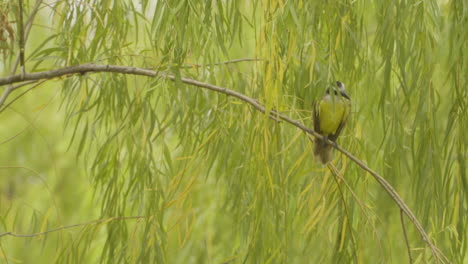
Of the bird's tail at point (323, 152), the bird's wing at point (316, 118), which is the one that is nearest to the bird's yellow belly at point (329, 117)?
the bird's wing at point (316, 118)

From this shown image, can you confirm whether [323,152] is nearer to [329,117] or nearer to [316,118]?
[316,118]

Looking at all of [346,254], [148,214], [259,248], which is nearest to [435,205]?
[346,254]

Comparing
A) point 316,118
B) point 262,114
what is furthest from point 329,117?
point 262,114

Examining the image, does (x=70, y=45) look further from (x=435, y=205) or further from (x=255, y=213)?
(x=435, y=205)

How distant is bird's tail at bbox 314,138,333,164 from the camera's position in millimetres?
2535

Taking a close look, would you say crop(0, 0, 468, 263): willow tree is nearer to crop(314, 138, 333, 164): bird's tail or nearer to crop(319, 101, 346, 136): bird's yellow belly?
crop(314, 138, 333, 164): bird's tail

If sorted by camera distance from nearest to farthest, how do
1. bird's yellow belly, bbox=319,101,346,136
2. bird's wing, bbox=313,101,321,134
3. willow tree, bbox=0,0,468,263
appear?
willow tree, bbox=0,0,468,263
bird's wing, bbox=313,101,321,134
bird's yellow belly, bbox=319,101,346,136

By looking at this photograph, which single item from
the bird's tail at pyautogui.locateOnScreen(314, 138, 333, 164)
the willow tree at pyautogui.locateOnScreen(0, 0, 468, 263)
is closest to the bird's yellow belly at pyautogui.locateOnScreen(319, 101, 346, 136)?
the bird's tail at pyautogui.locateOnScreen(314, 138, 333, 164)

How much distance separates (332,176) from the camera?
2.15 m

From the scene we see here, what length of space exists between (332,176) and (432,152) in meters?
0.30

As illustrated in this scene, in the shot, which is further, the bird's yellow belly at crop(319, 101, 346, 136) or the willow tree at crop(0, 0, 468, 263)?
the bird's yellow belly at crop(319, 101, 346, 136)

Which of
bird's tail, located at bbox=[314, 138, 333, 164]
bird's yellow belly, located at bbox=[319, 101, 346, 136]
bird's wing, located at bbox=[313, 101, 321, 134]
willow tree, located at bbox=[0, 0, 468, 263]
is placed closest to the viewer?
willow tree, located at bbox=[0, 0, 468, 263]

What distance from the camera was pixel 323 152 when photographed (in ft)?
8.33

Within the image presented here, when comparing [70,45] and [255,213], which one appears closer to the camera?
[255,213]
